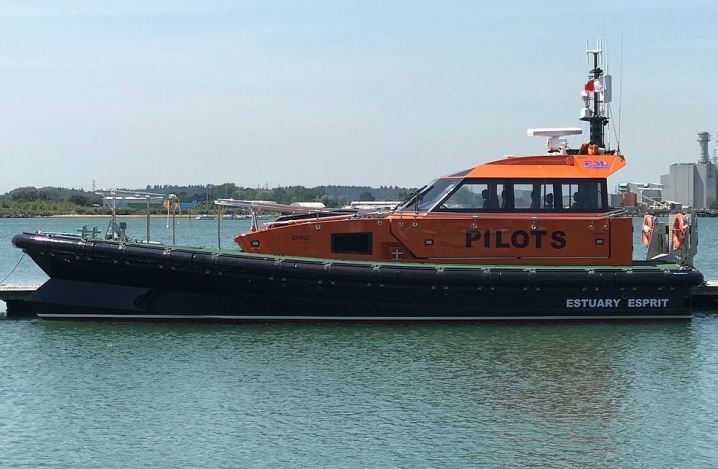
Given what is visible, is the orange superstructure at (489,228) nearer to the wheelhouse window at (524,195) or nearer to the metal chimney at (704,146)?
the wheelhouse window at (524,195)

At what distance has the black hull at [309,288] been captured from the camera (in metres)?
Answer: 16.0

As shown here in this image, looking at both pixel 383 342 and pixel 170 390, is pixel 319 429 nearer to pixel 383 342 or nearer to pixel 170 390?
pixel 170 390

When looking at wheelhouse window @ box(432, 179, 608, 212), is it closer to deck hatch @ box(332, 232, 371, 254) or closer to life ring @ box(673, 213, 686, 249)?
deck hatch @ box(332, 232, 371, 254)

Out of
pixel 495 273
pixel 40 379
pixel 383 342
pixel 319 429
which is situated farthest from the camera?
pixel 495 273

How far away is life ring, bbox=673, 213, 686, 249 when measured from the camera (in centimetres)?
1781

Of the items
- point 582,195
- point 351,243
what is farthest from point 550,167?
point 351,243

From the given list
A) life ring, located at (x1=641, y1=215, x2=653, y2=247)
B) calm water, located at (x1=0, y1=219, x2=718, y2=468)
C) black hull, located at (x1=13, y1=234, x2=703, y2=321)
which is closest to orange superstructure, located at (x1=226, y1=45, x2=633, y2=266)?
black hull, located at (x1=13, y1=234, x2=703, y2=321)

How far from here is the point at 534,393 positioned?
12156mm

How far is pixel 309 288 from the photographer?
53.2 feet

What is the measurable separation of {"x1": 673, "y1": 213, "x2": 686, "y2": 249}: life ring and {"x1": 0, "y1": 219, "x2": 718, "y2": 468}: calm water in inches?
70.7

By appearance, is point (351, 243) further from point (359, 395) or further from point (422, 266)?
point (359, 395)

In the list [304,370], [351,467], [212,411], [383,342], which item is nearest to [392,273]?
[383,342]

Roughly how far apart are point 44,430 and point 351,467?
3654 millimetres

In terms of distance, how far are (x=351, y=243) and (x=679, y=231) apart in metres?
6.23
